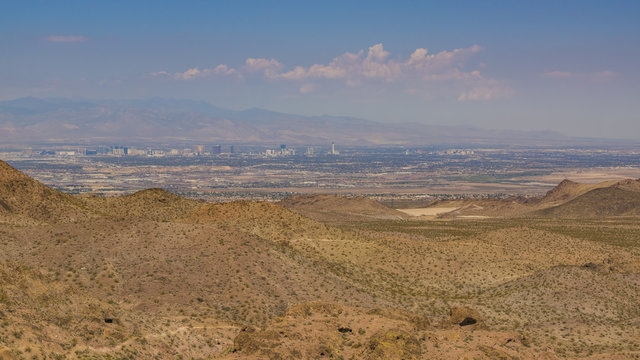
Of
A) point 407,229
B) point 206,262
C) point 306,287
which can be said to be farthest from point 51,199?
point 407,229

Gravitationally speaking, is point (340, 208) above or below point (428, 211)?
above

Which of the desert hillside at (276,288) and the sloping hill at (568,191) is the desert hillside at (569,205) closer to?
the sloping hill at (568,191)

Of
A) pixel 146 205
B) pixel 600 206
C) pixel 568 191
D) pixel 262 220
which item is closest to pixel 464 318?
pixel 262 220

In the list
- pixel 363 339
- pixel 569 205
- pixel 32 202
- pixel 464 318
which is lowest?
pixel 569 205

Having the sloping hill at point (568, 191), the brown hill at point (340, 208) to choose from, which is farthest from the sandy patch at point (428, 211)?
the sloping hill at point (568, 191)

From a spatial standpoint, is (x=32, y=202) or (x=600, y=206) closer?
(x=32, y=202)

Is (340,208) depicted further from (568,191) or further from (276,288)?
(276,288)
